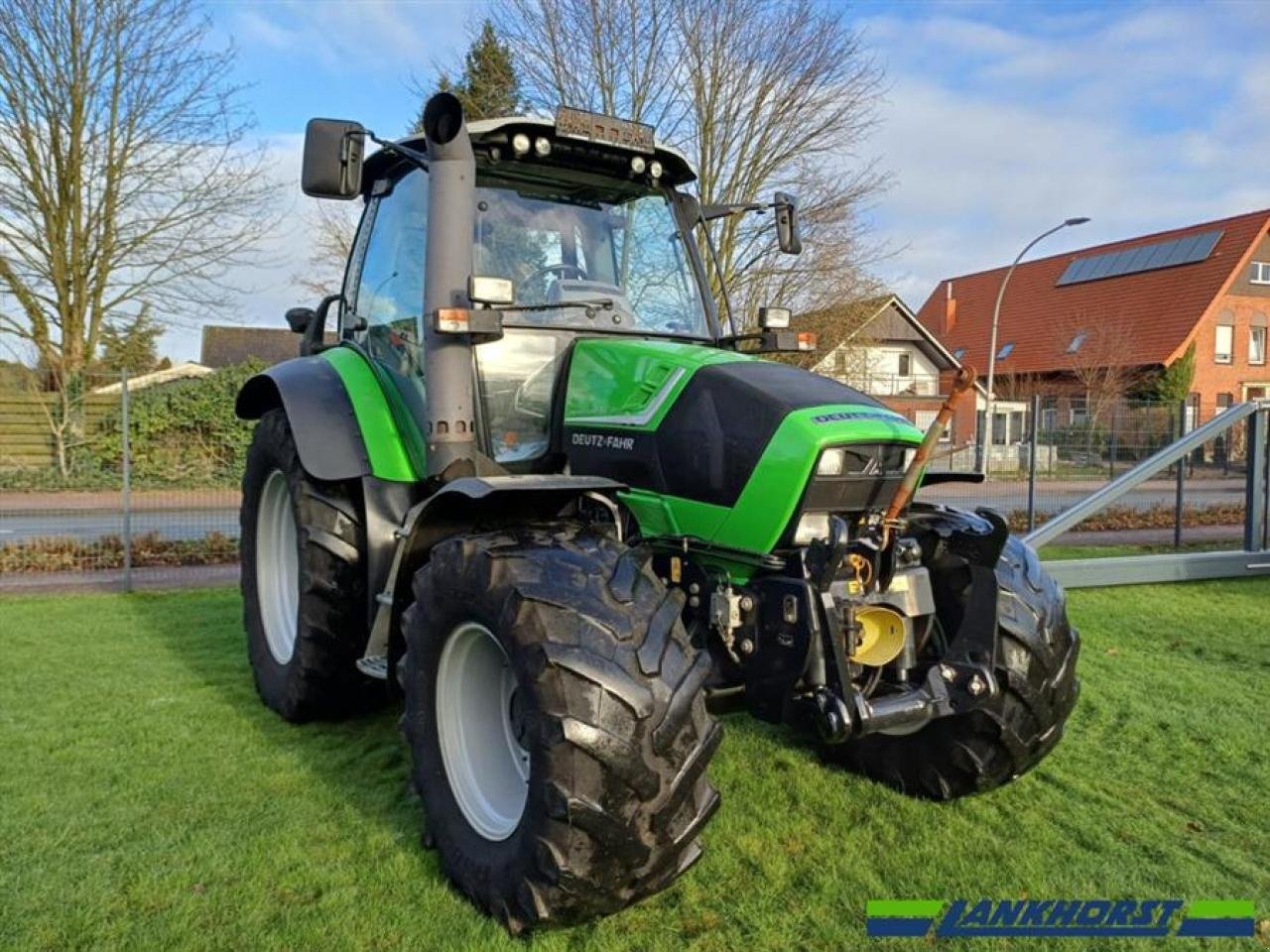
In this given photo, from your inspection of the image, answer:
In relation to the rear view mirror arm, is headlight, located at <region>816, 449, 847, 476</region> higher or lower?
lower

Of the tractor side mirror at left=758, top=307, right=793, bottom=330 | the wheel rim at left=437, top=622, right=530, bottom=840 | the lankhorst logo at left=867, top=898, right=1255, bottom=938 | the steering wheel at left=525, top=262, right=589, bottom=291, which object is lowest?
the lankhorst logo at left=867, top=898, right=1255, bottom=938

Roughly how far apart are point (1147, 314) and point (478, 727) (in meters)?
38.0

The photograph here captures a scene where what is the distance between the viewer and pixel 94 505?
9.52 meters

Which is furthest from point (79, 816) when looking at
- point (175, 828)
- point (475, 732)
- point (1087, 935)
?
point (1087, 935)

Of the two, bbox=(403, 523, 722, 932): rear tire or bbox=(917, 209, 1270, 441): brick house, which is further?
bbox=(917, 209, 1270, 441): brick house

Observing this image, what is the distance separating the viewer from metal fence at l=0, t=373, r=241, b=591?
9.08m

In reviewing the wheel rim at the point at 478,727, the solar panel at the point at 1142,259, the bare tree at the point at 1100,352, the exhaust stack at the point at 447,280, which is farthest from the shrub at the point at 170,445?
the solar panel at the point at 1142,259

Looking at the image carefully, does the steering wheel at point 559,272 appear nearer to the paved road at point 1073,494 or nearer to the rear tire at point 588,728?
the rear tire at point 588,728

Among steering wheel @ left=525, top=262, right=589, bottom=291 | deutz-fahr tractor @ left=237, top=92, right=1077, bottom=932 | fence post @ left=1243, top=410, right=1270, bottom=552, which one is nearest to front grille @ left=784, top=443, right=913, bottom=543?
deutz-fahr tractor @ left=237, top=92, right=1077, bottom=932

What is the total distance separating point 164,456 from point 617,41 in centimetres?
969

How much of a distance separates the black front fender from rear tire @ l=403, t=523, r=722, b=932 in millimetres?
1303

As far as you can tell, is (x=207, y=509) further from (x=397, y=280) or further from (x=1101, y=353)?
(x=1101, y=353)

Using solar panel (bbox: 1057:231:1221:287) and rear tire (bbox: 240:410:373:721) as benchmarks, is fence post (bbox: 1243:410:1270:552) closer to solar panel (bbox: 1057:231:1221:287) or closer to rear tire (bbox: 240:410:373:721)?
rear tire (bbox: 240:410:373:721)

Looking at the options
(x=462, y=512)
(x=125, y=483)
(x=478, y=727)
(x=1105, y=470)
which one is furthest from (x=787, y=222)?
(x=1105, y=470)
